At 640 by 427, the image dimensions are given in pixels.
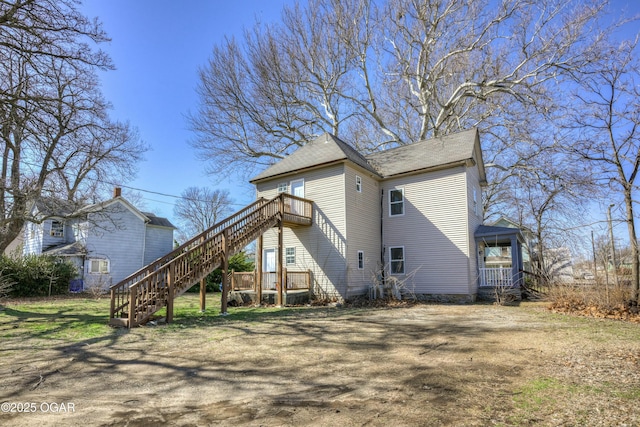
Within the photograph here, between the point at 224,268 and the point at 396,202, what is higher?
the point at 396,202

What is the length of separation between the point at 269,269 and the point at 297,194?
4065 mm

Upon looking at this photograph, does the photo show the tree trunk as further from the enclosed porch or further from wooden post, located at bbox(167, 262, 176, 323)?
wooden post, located at bbox(167, 262, 176, 323)

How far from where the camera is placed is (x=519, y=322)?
9.98 metres

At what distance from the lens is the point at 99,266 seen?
83.1 ft

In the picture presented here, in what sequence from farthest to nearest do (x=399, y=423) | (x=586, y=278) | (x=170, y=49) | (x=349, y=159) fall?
1. (x=349, y=159)
2. (x=170, y=49)
3. (x=586, y=278)
4. (x=399, y=423)

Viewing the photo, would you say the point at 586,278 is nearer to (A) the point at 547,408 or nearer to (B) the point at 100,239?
(A) the point at 547,408

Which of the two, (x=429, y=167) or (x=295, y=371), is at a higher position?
(x=429, y=167)

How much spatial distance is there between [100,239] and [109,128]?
1675 cm

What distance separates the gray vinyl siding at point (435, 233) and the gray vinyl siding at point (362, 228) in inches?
35.5

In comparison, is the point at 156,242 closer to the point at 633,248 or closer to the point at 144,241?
the point at 144,241

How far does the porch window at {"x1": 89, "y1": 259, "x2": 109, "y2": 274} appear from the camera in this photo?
24.8 metres

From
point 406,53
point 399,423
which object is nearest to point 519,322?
point 399,423

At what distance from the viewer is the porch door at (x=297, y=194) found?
55.3 feet

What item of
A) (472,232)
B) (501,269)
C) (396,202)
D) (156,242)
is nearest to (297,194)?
(396,202)
